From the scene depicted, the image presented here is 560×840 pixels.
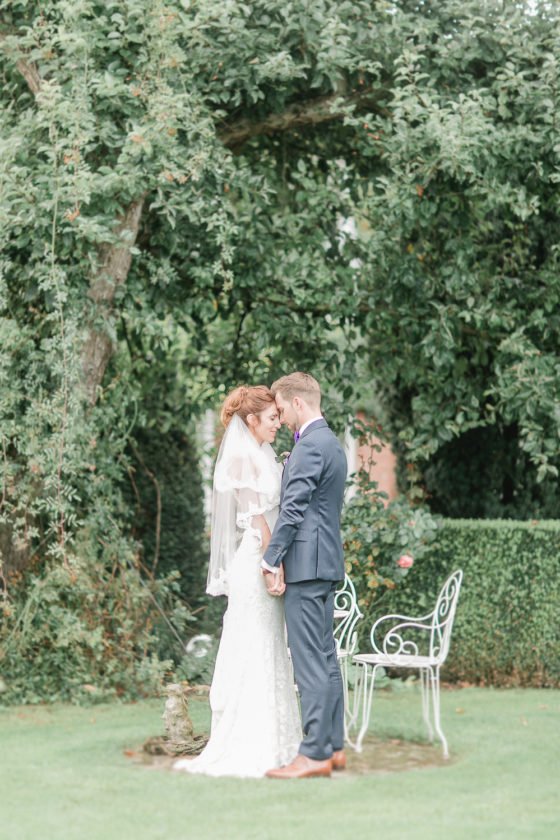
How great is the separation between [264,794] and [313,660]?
72 centimetres

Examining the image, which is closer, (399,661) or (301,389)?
(301,389)

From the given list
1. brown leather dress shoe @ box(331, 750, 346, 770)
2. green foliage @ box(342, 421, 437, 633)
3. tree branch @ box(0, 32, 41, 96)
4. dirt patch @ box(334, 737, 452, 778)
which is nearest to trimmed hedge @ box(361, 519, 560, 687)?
green foliage @ box(342, 421, 437, 633)

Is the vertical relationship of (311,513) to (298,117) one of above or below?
below

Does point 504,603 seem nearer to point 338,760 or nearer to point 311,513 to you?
point 338,760

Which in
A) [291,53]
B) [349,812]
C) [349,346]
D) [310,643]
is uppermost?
[291,53]

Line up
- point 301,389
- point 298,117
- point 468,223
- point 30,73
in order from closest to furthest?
point 301,389 → point 30,73 → point 468,223 → point 298,117

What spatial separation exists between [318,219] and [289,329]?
0.91 m

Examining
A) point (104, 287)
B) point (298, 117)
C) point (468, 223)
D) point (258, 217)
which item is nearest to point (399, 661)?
point (104, 287)

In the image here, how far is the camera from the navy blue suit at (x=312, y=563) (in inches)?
247

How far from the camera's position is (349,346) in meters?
9.84

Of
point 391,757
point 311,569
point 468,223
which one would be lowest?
point 391,757

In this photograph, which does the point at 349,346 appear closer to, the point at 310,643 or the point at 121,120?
the point at 121,120

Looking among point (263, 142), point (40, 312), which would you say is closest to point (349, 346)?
point (263, 142)

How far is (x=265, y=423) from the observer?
6711 mm
